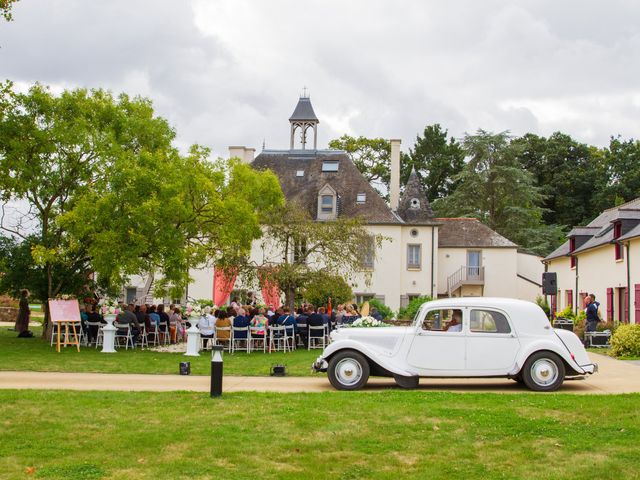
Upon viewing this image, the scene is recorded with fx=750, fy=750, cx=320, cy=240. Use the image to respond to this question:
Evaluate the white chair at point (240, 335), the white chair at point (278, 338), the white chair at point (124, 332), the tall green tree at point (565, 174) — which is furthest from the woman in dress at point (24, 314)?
the tall green tree at point (565, 174)

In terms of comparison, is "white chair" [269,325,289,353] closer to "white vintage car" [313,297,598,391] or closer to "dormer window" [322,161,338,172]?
"white vintage car" [313,297,598,391]

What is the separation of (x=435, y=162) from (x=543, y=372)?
1993 inches

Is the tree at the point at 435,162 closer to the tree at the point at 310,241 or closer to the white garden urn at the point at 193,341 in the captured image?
the tree at the point at 310,241

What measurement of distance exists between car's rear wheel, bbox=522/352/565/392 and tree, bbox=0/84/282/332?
38.2 ft

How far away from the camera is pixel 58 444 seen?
8758 mm

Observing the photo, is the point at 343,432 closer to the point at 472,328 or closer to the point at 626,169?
the point at 472,328

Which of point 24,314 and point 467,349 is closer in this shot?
point 467,349

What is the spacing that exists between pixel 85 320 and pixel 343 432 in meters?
15.0

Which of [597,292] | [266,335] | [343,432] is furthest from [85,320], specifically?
[597,292]

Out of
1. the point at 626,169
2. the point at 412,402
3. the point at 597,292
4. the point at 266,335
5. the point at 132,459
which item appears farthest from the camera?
the point at 626,169


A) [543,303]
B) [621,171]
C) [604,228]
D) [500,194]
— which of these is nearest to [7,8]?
[604,228]

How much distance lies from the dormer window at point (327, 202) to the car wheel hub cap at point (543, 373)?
95.9 ft

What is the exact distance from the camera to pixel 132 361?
17.6m

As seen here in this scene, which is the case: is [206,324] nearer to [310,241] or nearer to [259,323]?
[259,323]
